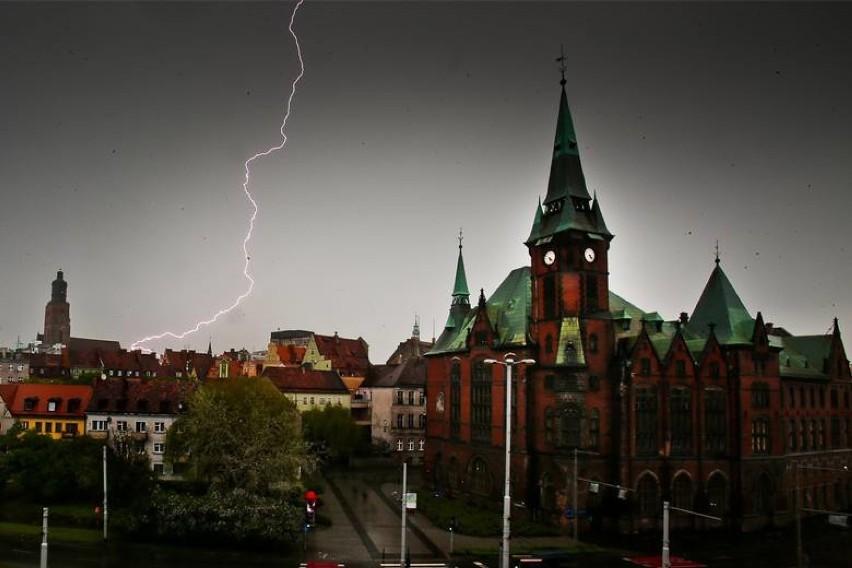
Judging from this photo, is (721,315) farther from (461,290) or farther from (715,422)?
(461,290)

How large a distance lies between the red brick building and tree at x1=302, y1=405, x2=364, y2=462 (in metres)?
25.0

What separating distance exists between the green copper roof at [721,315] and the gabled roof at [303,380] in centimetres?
5163

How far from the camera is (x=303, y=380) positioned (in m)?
96.8

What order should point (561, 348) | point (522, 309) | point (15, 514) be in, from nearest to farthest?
point (15, 514) < point (561, 348) < point (522, 309)

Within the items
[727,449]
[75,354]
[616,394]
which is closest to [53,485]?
[616,394]

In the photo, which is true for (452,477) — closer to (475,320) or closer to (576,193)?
(475,320)

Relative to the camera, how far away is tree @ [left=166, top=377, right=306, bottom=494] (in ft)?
166

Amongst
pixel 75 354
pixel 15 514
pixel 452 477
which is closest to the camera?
pixel 15 514

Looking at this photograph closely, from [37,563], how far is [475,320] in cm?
3822

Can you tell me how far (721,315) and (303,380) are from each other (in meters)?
56.7

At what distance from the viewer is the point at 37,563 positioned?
1558 inches

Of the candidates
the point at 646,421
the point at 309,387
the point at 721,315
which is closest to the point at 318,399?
the point at 309,387

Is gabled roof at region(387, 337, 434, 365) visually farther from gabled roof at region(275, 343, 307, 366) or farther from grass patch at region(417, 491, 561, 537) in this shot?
grass patch at region(417, 491, 561, 537)

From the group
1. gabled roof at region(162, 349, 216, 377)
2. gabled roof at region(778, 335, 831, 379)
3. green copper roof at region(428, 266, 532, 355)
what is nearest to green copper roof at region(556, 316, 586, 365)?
green copper roof at region(428, 266, 532, 355)
